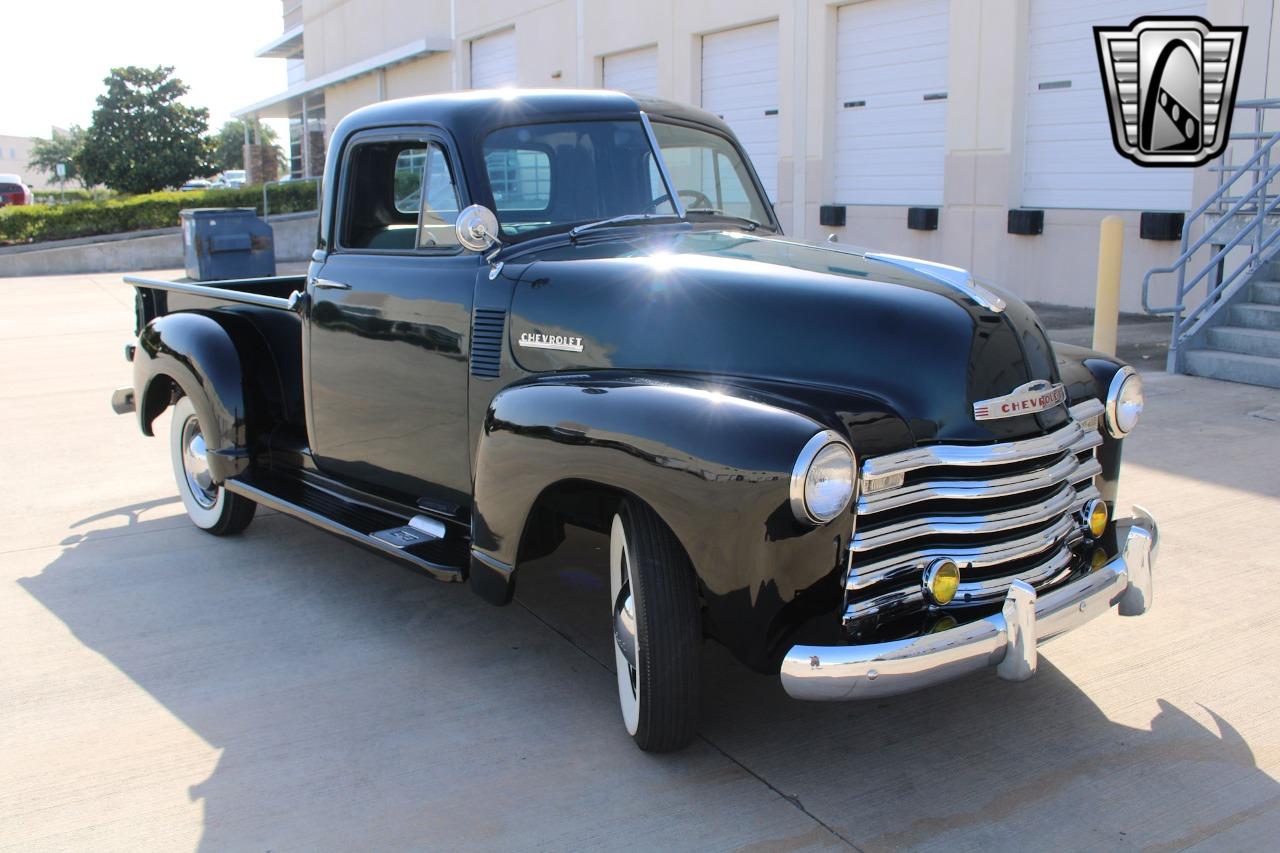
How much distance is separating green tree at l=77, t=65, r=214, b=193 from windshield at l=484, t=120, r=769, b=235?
4328 centimetres

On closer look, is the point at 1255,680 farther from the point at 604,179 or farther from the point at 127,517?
the point at 127,517

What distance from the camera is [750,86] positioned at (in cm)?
1600

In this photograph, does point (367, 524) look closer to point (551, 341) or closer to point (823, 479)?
point (551, 341)

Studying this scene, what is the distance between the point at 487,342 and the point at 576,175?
757 mm

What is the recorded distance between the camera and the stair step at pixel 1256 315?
8633 millimetres

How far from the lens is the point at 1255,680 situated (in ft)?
12.2

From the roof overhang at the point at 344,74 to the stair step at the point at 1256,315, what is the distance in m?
18.8

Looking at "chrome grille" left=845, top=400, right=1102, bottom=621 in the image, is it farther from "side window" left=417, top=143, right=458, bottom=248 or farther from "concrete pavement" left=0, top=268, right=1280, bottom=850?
"side window" left=417, top=143, right=458, bottom=248

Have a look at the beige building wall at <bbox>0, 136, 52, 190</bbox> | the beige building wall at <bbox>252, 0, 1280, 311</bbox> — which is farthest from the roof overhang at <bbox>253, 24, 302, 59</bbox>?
the beige building wall at <bbox>0, 136, 52, 190</bbox>

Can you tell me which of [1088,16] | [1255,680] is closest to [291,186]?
[1088,16]

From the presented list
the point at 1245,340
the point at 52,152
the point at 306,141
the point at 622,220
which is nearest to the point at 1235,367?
the point at 1245,340

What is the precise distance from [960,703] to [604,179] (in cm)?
220

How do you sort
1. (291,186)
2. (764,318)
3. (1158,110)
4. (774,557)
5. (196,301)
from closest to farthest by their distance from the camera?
(774,557) → (764,318) → (196,301) → (1158,110) → (291,186)
